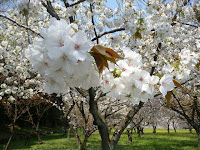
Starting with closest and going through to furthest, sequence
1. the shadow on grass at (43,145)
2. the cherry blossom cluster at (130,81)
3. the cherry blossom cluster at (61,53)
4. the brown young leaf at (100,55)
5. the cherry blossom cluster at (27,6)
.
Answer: the cherry blossom cluster at (61,53) → the brown young leaf at (100,55) → the cherry blossom cluster at (130,81) → the cherry blossom cluster at (27,6) → the shadow on grass at (43,145)

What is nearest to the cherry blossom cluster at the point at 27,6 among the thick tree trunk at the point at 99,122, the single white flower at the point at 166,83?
the thick tree trunk at the point at 99,122

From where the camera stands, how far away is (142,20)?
3.04 metres

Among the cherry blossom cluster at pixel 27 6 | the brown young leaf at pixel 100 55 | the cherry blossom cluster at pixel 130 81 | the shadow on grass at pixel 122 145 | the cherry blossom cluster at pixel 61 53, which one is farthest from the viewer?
the shadow on grass at pixel 122 145

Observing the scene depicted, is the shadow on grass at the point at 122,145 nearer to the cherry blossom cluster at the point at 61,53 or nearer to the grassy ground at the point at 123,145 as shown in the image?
the grassy ground at the point at 123,145

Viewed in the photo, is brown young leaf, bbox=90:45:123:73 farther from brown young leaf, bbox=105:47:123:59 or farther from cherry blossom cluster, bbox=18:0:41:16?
cherry blossom cluster, bbox=18:0:41:16

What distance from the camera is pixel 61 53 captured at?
68cm

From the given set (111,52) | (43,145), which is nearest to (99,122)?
(111,52)

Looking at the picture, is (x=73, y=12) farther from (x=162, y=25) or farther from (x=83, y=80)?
(x=83, y=80)

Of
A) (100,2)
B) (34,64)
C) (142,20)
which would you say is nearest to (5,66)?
(100,2)

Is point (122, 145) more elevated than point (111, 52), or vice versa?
point (111, 52)

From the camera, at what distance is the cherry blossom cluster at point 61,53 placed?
681 mm

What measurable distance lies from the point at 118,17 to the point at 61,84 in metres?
3.29

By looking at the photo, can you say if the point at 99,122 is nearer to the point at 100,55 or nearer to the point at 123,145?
the point at 100,55

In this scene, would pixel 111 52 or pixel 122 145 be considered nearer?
pixel 111 52
